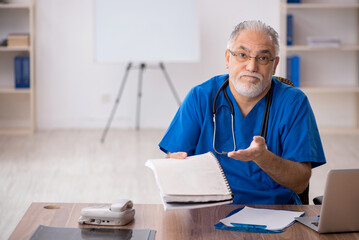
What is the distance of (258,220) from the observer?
151 centimetres

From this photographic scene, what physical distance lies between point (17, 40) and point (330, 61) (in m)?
3.12

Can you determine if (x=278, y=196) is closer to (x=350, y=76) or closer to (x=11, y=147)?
(x=11, y=147)

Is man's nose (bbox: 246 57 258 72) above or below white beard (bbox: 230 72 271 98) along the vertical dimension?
above

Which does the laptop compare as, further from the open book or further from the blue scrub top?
the blue scrub top

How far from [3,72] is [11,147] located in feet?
3.67

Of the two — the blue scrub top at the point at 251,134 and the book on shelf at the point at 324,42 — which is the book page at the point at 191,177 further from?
the book on shelf at the point at 324,42

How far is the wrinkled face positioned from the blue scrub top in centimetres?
8

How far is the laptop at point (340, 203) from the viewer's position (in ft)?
4.43

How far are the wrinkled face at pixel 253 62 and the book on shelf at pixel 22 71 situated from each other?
388 centimetres

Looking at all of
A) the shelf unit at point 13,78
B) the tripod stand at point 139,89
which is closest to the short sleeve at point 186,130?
the tripod stand at point 139,89

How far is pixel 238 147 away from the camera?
1.93 m

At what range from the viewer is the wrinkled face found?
190 centimetres

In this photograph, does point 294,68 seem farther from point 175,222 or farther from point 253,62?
point 175,222

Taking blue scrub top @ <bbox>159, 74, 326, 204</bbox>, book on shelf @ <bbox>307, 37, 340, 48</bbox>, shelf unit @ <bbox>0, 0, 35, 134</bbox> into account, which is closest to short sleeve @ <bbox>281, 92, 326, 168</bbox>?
blue scrub top @ <bbox>159, 74, 326, 204</bbox>
